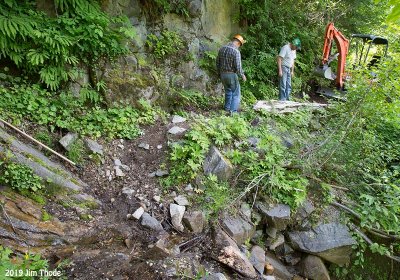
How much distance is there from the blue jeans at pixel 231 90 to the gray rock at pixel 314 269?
13.7ft

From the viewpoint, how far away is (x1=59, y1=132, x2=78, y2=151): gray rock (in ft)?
18.0

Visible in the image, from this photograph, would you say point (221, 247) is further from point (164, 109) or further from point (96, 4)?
point (96, 4)

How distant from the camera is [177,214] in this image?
16.1 ft

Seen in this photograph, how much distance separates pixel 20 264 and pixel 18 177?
1375mm

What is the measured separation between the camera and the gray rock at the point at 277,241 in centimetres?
589

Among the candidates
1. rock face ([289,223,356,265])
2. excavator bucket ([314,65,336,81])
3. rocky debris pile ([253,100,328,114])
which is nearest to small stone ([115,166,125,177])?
rock face ([289,223,356,265])

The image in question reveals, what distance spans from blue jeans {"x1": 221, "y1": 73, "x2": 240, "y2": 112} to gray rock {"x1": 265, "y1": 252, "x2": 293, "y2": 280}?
398cm

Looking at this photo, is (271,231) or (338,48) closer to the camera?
(271,231)

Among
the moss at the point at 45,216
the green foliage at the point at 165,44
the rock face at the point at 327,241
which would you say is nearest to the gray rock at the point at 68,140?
the moss at the point at 45,216

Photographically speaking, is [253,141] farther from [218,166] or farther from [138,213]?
[138,213]

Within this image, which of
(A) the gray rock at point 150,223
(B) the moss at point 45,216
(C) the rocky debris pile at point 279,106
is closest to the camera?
(B) the moss at point 45,216

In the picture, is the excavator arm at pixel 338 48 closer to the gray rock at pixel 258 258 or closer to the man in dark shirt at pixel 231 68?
the man in dark shirt at pixel 231 68

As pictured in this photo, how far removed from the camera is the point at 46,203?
14.8 ft

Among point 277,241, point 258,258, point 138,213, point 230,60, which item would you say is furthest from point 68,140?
point 277,241
